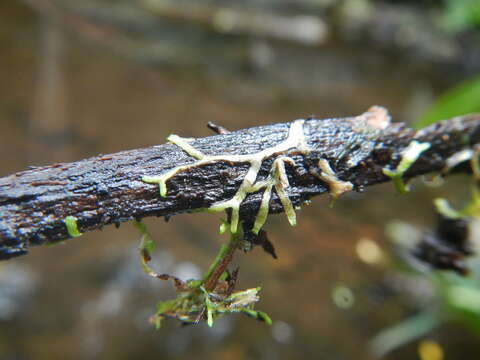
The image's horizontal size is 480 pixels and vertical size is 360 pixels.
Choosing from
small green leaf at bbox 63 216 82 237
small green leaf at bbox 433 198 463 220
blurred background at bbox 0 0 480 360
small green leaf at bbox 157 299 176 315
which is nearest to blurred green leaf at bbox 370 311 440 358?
blurred background at bbox 0 0 480 360

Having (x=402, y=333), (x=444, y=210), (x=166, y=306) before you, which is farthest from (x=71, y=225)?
(x=402, y=333)

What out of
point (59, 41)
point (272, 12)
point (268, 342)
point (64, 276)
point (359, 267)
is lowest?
point (268, 342)

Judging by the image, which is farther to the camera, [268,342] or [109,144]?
[109,144]

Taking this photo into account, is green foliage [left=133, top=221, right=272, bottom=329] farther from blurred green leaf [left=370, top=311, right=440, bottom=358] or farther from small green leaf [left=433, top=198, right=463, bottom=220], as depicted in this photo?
blurred green leaf [left=370, top=311, right=440, bottom=358]

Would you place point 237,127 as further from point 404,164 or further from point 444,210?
point 404,164

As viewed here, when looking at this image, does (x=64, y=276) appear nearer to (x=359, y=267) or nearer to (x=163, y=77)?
(x=359, y=267)

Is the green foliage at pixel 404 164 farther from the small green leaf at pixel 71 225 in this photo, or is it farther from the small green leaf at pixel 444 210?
the small green leaf at pixel 71 225

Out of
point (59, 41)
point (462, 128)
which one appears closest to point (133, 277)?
point (462, 128)
